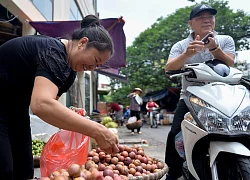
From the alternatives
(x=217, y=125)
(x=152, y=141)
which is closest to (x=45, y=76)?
→ (x=217, y=125)

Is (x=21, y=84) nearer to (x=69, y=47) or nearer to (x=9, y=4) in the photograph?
(x=69, y=47)

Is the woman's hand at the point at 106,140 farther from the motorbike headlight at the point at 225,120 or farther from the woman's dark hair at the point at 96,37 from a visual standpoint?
the motorbike headlight at the point at 225,120

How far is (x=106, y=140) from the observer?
4.78ft

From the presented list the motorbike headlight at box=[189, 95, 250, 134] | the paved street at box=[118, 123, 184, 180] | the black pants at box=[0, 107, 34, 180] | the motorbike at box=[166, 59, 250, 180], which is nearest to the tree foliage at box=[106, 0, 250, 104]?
the paved street at box=[118, 123, 184, 180]

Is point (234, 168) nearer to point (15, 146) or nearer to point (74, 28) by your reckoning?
point (15, 146)

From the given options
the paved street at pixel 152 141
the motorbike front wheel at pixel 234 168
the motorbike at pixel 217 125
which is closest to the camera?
the motorbike front wheel at pixel 234 168

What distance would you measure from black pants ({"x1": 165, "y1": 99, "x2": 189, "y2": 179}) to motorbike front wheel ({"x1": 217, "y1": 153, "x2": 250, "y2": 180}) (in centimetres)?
80

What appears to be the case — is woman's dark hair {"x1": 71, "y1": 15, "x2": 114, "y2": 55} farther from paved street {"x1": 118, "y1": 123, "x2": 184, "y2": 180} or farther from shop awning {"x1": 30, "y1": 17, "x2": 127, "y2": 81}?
shop awning {"x1": 30, "y1": 17, "x2": 127, "y2": 81}

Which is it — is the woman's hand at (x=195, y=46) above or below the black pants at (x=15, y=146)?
above

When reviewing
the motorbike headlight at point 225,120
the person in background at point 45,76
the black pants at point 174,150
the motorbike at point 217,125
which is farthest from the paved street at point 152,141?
the person in background at point 45,76

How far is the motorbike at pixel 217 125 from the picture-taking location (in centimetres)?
194

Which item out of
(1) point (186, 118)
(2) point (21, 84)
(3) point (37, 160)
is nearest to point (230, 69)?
(1) point (186, 118)

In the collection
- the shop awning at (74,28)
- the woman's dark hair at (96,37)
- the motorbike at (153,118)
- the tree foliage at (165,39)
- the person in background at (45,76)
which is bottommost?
the motorbike at (153,118)

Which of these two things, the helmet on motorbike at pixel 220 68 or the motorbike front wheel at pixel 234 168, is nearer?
the motorbike front wheel at pixel 234 168
